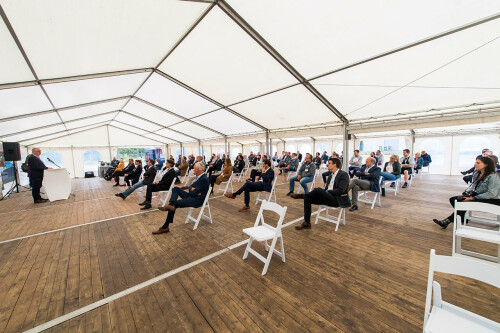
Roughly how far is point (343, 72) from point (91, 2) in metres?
4.86

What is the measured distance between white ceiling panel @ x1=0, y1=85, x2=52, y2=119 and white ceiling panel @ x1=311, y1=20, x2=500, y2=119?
720 centimetres

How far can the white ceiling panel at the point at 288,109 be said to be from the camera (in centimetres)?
607

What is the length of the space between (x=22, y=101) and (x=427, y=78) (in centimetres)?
1001

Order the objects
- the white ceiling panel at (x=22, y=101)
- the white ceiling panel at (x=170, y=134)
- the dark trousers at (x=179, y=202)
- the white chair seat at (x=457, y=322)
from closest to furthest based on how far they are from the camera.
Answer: the white chair seat at (x=457, y=322) → the dark trousers at (x=179, y=202) → the white ceiling panel at (x=22, y=101) → the white ceiling panel at (x=170, y=134)

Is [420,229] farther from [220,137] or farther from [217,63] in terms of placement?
[220,137]

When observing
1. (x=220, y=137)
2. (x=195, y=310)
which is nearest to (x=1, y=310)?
(x=195, y=310)

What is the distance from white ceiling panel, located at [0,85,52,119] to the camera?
439 centimetres

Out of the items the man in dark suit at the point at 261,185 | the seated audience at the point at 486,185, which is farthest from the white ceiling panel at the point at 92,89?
the seated audience at the point at 486,185

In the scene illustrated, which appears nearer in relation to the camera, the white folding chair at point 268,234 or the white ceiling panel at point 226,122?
the white folding chair at point 268,234

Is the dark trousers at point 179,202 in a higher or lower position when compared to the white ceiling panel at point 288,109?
lower

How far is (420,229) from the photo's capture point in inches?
134

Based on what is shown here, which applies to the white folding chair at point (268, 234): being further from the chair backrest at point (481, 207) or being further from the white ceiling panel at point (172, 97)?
the white ceiling panel at point (172, 97)

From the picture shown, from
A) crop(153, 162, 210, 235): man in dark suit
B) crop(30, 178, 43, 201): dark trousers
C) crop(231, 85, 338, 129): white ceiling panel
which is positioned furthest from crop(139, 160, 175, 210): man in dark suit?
crop(231, 85, 338, 129): white ceiling panel

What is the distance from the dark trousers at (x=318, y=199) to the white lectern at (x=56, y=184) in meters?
7.43
